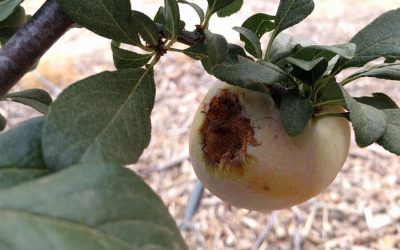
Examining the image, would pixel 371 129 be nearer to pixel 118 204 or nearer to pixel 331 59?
pixel 331 59

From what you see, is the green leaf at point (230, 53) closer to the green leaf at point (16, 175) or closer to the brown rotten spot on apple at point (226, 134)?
the brown rotten spot on apple at point (226, 134)

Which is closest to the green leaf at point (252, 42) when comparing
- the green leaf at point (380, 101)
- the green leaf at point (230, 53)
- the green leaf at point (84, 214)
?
the green leaf at point (230, 53)

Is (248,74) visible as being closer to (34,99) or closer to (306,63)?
(306,63)

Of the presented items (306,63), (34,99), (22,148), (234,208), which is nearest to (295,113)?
(306,63)

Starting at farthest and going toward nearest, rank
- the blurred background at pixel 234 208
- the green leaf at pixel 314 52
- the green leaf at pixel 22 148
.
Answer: the blurred background at pixel 234 208 → the green leaf at pixel 314 52 → the green leaf at pixel 22 148

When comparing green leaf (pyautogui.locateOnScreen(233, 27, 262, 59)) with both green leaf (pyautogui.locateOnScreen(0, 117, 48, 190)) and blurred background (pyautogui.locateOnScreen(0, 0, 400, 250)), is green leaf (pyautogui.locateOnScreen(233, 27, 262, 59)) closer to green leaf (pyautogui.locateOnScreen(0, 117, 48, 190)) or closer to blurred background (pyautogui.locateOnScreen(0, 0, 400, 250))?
green leaf (pyautogui.locateOnScreen(0, 117, 48, 190))

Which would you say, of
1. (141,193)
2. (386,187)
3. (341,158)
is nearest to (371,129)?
(341,158)
